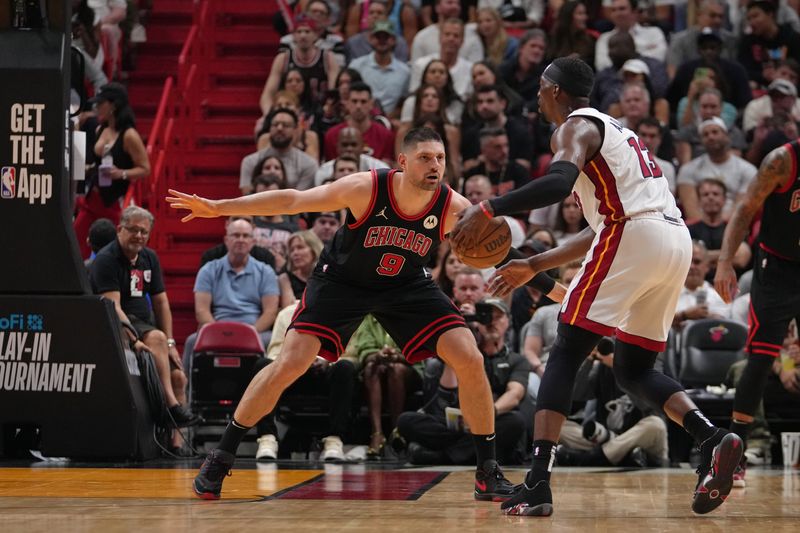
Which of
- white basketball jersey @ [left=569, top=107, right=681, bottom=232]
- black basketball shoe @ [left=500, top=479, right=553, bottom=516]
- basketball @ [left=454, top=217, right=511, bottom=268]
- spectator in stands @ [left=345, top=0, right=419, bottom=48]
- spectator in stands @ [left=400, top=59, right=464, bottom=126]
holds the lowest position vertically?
black basketball shoe @ [left=500, top=479, right=553, bottom=516]

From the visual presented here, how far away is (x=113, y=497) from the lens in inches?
227

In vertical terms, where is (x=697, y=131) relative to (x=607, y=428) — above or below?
above

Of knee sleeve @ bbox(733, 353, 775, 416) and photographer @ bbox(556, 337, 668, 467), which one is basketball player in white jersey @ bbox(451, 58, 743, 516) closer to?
knee sleeve @ bbox(733, 353, 775, 416)

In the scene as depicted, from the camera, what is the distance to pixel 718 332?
9672mm

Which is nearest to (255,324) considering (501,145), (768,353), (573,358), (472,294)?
(472,294)

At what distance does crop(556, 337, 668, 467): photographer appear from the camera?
349 inches

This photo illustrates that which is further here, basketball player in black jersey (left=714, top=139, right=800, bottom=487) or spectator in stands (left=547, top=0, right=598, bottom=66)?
spectator in stands (left=547, top=0, right=598, bottom=66)

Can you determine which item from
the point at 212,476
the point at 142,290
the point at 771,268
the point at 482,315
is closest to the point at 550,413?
the point at 212,476

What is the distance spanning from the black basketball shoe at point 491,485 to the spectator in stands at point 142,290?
3460mm

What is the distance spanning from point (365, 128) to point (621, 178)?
24.0 feet

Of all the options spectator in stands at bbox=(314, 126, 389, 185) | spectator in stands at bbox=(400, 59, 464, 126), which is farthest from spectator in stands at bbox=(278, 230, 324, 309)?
spectator in stands at bbox=(400, 59, 464, 126)

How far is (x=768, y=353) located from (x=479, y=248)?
2.78 m

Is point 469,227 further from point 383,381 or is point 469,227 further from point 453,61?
point 453,61

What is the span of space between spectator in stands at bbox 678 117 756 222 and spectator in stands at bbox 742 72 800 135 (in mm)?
879
